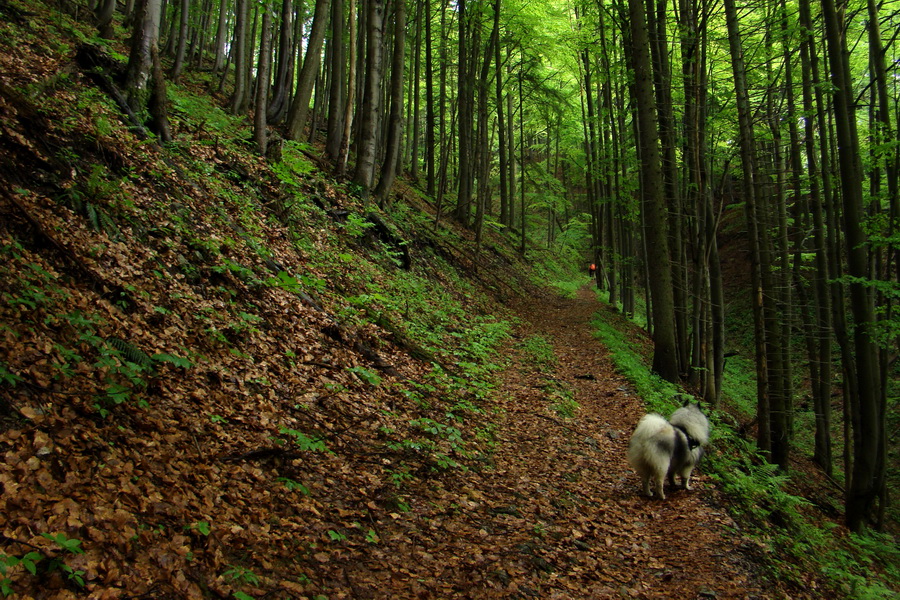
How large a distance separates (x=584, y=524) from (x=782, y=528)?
3342mm

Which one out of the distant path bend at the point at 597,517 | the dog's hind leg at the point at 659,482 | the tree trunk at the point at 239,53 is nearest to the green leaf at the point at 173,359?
the distant path bend at the point at 597,517

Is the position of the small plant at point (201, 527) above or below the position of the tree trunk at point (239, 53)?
below

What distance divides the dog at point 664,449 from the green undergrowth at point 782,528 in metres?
0.81

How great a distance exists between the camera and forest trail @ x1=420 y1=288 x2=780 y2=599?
426cm

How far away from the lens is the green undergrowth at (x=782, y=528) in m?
5.59

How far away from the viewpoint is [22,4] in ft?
34.7

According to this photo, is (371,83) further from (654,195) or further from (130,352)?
(130,352)

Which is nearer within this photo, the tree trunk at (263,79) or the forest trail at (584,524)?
the forest trail at (584,524)

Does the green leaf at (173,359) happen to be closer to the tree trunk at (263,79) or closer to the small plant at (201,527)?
the small plant at (201,527)

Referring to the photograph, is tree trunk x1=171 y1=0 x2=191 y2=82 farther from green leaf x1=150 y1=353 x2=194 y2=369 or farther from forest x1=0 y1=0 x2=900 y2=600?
green leaf x1=150 y1=353 x2=194 y2=369

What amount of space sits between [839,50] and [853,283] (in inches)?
152

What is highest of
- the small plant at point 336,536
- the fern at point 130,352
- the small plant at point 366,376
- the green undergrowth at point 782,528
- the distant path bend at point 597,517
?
the fern at point 130,352

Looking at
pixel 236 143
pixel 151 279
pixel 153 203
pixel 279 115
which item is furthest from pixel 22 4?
pixel 151 279

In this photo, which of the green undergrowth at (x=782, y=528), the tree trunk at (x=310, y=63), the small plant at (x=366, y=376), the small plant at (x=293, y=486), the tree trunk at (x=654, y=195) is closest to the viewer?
the small plant at (x=293, y=486)
